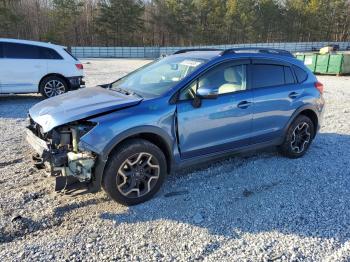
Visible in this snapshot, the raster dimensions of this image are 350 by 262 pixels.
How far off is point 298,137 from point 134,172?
3011 millimetres

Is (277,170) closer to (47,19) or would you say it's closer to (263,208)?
(263,208)

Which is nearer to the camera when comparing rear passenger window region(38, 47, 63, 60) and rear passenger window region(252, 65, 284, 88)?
rear passenger window region(252, 65, 284, 88)

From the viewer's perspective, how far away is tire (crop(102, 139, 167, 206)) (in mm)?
3777

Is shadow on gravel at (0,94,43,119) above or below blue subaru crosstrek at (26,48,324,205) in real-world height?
below

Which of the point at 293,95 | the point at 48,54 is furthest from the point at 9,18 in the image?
the point at 293,95

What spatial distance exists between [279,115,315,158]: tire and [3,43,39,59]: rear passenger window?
752cm

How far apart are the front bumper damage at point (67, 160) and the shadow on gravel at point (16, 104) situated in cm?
500

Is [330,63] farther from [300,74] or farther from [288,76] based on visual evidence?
[288,76]

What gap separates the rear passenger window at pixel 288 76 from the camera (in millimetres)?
5414

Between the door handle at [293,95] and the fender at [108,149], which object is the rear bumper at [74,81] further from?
the fender at [108,149]

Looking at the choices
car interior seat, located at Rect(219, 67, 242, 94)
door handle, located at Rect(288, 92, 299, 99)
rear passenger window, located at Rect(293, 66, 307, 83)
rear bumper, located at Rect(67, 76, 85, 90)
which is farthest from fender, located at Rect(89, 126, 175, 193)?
rear bumper, located at Rect(67, 76, 85, 90)

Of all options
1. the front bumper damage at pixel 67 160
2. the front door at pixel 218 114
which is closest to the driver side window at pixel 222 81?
the front door at pixel 218 114

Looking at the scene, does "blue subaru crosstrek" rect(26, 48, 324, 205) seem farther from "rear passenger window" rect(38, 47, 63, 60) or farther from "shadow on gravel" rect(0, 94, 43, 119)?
"rear passenger window" rect(38, 47, 63, 60)

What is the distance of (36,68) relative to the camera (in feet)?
32.3
